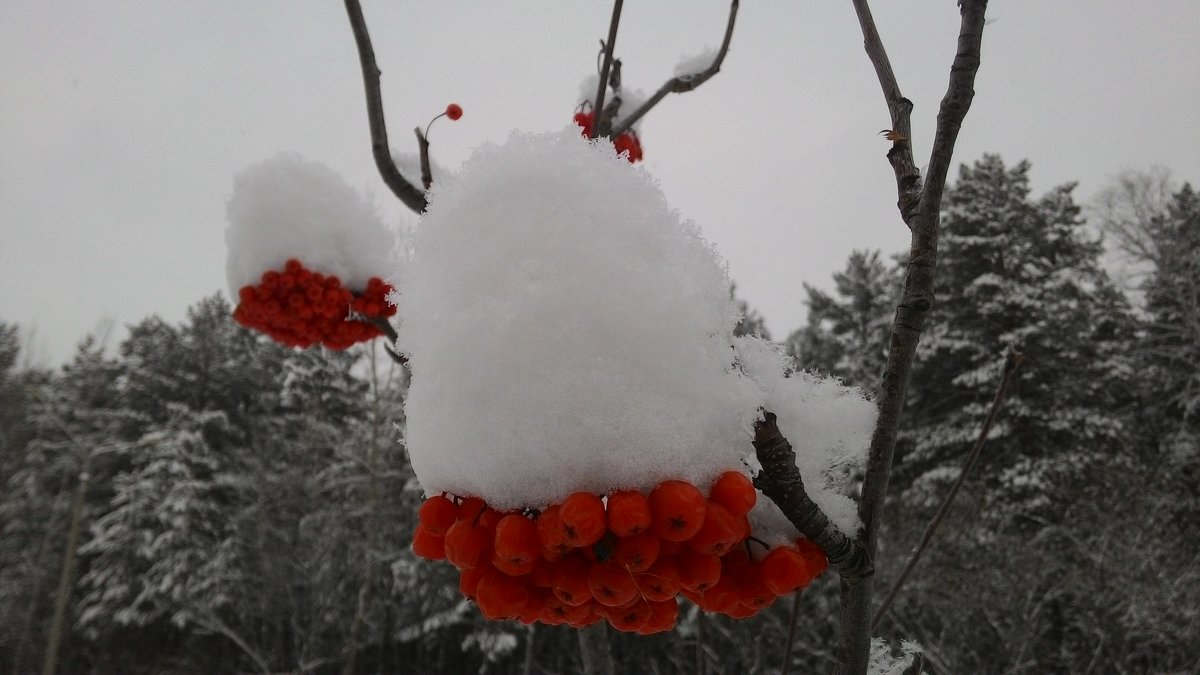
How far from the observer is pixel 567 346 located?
830 millimetres

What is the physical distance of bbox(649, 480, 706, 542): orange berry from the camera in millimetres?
761

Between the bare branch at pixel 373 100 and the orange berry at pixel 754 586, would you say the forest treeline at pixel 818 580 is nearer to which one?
the bare branch at pixel 373 100

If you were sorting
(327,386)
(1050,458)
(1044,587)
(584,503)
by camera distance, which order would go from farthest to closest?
(327,386) < (1050,458) < (1044,587) < (584,503)

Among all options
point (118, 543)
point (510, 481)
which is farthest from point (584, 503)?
point (118, 543)

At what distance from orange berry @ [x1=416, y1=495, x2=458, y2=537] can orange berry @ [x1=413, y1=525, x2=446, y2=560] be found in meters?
0.03

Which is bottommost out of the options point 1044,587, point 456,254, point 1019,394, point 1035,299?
point 1044,587

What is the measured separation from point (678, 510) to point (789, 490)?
0.48ft

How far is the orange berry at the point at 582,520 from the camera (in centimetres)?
75

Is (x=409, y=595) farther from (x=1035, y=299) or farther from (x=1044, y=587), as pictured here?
(x=1035, y=299)

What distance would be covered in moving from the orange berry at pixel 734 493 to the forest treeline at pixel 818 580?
208 inches

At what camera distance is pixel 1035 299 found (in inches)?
575

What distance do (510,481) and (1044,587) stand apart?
10692 millimetres

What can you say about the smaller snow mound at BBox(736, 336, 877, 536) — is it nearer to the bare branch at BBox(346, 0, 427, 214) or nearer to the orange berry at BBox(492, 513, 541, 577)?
the orange berry at BBox(492, 513, 541, 577)

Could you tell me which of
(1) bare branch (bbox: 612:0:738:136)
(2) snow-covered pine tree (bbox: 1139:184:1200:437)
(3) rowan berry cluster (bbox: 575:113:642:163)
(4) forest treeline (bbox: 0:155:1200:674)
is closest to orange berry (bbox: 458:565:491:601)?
(1) bare branch (bbox: 612:0:738:136)
